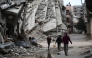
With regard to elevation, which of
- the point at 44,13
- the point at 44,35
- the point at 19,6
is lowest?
the point at 44,35

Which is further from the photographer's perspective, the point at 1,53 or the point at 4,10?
the point at 4,10

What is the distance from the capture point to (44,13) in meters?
48.2

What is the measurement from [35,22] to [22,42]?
22276 mm

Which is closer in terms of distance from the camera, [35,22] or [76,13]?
[35,22]

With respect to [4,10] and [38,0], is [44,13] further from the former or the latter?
[4,10]

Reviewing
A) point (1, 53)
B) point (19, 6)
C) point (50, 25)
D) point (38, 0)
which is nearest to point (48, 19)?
point (50, 25)

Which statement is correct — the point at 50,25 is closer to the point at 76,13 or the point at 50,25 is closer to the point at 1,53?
the point at 1,53

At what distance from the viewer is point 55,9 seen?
175 ft

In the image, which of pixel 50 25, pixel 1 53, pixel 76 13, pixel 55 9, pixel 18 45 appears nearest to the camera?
pixel 1 53

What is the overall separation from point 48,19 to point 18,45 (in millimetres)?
25635

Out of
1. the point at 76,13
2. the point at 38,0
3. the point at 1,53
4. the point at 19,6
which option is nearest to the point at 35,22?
the point at 38,0

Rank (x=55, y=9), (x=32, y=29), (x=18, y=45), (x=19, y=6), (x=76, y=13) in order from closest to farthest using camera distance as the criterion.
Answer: (x=18, y=45), (x=19, y=6), (x=32, y=29), (x=55, y=9), (x=76, y=13)

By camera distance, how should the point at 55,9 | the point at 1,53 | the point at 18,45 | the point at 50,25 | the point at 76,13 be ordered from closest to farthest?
1. the point at 1,53
2. the point at 18,45
3. the point at 50,25
4. the point at 55,9
5. the point at 76,13

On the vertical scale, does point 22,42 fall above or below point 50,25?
above
